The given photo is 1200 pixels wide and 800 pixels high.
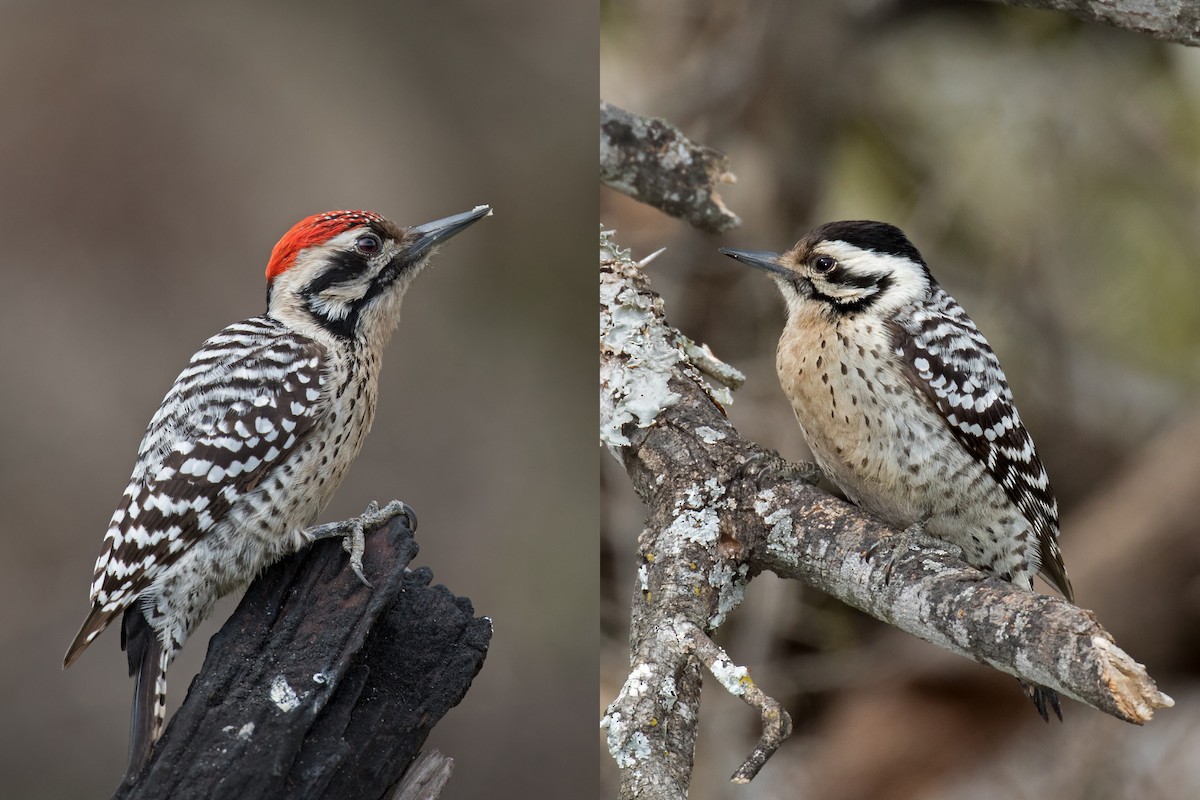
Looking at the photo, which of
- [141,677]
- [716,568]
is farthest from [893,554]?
[141,677]

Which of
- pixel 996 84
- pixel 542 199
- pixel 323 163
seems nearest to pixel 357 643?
pixel 323 163

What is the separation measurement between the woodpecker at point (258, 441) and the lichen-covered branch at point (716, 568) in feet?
1.88

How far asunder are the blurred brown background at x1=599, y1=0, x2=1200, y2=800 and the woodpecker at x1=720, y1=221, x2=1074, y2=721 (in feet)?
1.35

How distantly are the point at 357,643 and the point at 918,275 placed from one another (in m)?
1.63

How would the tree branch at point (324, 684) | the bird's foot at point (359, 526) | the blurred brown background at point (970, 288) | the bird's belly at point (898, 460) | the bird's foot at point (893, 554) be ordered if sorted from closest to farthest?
the tree branch at point (324, 684)
the bird's foot at point (893, 554)
the bird's foot at point (359, 526)
the bird's belly at point (898, 460)
the blurred brown background at point (970, 288)

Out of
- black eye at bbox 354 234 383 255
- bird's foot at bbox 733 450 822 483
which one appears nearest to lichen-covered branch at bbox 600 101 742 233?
bird's foot at bbox 733 450 822 483

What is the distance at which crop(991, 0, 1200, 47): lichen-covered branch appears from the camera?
2.39 m

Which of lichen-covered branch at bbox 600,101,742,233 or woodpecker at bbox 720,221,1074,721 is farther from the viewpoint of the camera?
lichen-covered branch at bbox 600,101,742,233

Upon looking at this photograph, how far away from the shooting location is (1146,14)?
7.98 feet

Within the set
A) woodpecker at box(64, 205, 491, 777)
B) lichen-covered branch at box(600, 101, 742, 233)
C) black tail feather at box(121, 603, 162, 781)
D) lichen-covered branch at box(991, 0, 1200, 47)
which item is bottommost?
black tail feather at box(121, 603, 162, 781)

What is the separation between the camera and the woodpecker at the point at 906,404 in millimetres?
2627

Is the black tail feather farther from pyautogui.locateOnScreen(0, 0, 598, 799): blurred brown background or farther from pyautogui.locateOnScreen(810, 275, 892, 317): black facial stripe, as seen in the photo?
pyautogui.locateOnScreen(810, 275, 892, 317): black facial stripe

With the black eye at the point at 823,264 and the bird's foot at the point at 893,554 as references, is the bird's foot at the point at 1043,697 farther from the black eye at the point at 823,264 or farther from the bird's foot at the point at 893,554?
the black eye at the point at 823,264

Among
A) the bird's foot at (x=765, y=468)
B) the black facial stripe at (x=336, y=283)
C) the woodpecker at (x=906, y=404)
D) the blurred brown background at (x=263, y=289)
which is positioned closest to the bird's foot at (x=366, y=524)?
the blurred brown background at (x=263, y=289)
